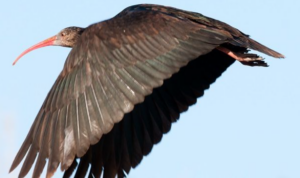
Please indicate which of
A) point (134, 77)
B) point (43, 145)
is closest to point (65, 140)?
point (43, 145)

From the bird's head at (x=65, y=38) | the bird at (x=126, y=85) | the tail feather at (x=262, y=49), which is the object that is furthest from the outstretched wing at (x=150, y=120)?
the bird's head at (x=65, y=38)

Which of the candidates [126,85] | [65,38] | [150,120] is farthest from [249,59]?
[65,38]

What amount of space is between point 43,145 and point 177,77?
3148 mm

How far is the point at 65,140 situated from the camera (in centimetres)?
1173

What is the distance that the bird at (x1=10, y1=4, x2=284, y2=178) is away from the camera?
11.6 metres

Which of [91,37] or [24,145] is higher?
[91,37]

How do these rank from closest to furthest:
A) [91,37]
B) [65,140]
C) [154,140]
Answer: [65,140] < [91,37] < [154,140]

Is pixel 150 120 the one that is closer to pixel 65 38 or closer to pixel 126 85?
pixel 126 85

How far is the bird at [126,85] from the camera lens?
1165 cm

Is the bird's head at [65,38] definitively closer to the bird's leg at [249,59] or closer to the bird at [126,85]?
the bird at [126,85]

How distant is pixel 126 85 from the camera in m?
11.7

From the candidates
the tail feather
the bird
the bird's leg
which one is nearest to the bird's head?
the bird

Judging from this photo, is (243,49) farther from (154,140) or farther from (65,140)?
(65,140)

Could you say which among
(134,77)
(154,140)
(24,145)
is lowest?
(154,140)
